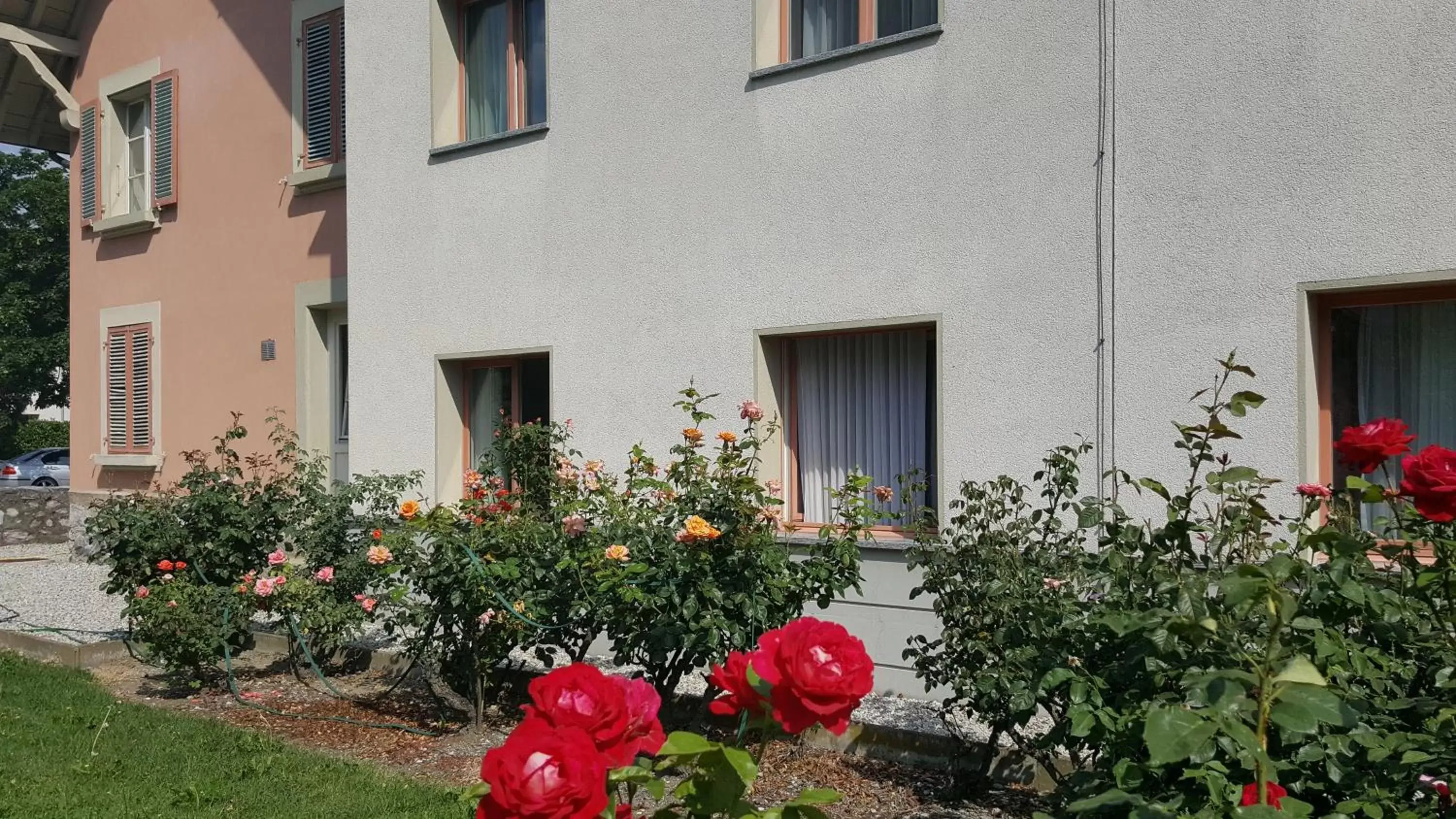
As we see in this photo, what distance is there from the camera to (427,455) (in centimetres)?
934

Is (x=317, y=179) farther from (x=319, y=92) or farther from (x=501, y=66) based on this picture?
(x=501, y=66)

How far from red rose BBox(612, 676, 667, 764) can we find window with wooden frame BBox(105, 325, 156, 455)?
12.8 meters

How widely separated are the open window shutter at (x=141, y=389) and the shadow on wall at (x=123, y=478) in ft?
0.83

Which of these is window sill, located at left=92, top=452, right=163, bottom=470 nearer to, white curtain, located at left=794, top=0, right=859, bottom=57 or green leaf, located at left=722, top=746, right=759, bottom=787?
white curtain, located at left=794, top=0, right=859, bottom=57

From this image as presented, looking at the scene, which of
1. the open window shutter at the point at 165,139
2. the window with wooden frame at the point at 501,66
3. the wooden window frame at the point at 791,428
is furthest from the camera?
the open window shutter at the point at 165,139

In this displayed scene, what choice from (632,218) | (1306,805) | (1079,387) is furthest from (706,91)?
(1306,805)

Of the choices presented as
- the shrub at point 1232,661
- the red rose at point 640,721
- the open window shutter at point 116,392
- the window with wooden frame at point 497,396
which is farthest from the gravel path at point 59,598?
the red rose at point 640,721

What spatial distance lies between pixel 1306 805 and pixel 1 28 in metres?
16.1

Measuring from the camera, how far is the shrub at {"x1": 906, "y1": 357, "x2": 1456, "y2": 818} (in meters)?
2.08

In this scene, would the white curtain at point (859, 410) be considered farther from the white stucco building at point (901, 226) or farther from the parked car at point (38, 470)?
the parked car at point (38, 470)

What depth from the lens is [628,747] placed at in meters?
1.87

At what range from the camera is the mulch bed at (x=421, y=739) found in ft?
15.8

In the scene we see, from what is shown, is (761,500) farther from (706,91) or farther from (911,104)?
(706,91)

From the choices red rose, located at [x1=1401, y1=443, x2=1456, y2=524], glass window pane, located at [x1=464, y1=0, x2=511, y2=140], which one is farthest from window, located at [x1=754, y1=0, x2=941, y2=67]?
red rose, located at [x1=1401, y1=443, x2=1456, y2=524]
